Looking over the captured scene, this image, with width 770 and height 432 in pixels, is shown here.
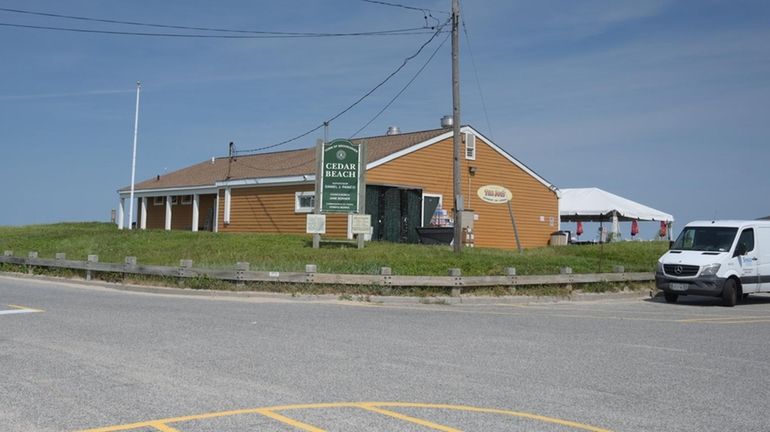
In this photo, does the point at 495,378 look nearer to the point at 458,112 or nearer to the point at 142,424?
the point at 142,424

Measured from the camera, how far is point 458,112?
22969 mm

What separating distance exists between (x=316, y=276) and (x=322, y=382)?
1032 centimetres

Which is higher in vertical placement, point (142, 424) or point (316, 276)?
point (316, 276)

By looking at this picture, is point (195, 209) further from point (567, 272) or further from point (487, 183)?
point (567, 272)

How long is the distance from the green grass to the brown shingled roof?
18.5 ft

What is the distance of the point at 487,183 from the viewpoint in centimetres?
3594

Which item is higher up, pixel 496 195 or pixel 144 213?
pixel 496 195

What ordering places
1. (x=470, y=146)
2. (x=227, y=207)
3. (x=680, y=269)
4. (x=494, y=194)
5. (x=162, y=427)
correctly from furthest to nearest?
1. (x=227, y=207)
2. (x=494, y=194)
3. (x=470, y=146)
4. (x=680, y=269)
5. (x=162, y=427)

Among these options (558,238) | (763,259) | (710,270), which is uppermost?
(558,238)

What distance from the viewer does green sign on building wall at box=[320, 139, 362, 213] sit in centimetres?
2519

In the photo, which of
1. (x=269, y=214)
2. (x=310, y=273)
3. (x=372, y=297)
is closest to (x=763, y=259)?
(x=372, y=297)

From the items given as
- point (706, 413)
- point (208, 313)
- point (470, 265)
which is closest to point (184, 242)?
point (470, 265)

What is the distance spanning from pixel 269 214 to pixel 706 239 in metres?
18.7

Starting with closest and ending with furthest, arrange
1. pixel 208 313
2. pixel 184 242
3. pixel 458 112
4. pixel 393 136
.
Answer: pixel 208 313 < pixel 458 112 < pixel 184 242 < pixel 393 136
